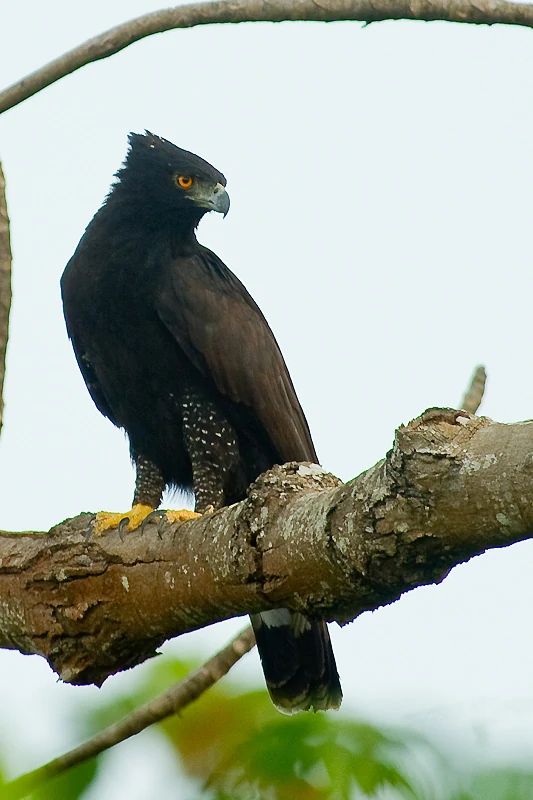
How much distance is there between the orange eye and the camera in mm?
7941

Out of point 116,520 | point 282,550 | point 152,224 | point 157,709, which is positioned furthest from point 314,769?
point 152,224

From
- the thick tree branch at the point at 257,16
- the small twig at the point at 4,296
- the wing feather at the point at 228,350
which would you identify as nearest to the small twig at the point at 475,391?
the wing feather at the point at 228,350

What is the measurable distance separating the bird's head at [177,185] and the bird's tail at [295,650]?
8.86ft

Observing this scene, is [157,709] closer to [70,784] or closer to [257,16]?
[70,784]

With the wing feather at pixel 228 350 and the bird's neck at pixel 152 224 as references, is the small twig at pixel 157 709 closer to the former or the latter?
the wing feather at pixel 228 350

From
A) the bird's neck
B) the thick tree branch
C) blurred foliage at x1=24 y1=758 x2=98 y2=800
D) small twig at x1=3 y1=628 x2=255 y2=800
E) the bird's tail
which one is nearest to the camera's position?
blurred foliage at x1=24 y1=758 x2=98 y2=800

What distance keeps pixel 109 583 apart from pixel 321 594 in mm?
1325

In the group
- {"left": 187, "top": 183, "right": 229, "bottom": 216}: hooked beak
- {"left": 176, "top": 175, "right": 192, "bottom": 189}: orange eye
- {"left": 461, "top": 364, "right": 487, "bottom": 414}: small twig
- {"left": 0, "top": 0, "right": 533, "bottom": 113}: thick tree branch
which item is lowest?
{"left": 461, "top": 364, "right": 487, "bottom": 414}: small twig

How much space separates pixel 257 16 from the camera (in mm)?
5324

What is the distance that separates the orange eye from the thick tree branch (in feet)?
7.68

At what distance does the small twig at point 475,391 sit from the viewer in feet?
21.9

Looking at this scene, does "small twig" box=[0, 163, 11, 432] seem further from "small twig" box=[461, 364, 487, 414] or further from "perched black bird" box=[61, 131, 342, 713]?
"small twig" box=[461, 364, 487, 414]

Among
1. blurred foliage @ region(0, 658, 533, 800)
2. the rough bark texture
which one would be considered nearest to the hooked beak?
the rough bark texture

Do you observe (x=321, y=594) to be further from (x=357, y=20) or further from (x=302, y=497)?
(x=357, y=20)
